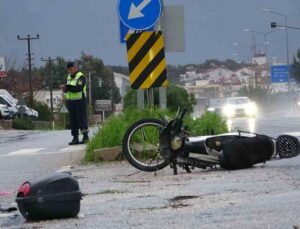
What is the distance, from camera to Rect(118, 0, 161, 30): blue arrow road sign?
12.5 meters

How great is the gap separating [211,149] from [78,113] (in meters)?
6.63

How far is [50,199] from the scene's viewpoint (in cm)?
668

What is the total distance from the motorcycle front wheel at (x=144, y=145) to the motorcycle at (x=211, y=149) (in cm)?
1

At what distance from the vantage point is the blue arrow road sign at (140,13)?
494 inches

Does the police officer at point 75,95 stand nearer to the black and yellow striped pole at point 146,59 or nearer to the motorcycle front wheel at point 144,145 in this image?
the black and yellow striped pole at point 146,59

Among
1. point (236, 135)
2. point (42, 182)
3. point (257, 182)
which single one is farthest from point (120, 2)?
point (42, 182)

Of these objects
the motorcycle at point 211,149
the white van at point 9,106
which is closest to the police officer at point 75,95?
the motorcycle at point 211,149

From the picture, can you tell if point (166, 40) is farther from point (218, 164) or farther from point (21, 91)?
point (21, 91)

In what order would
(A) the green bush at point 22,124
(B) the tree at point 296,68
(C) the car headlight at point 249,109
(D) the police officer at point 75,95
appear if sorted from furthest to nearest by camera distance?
(B) the tree at point 296,68, (C) the car headlight at point 249,109, (A) the green bush at point 22,124, (D) the police officer at point 75,95

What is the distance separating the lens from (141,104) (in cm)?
1471

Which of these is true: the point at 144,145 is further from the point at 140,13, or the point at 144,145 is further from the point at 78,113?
the point at 78,113

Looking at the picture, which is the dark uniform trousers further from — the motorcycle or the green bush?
the green bush

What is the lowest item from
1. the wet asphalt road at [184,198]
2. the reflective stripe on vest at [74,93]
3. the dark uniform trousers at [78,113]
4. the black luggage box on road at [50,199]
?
the wet asphalt road at [184,198]

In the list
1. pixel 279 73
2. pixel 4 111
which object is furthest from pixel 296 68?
pixel 4 111
